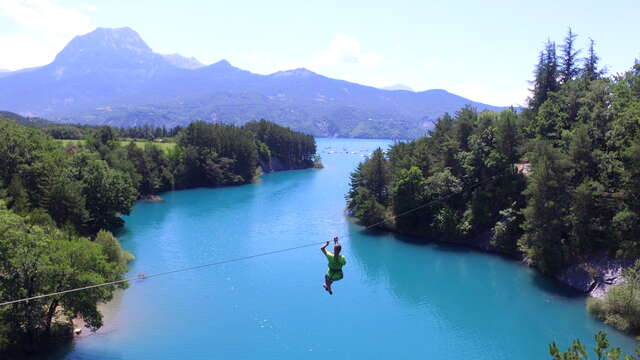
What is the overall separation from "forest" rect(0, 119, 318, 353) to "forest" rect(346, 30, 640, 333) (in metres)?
27.5

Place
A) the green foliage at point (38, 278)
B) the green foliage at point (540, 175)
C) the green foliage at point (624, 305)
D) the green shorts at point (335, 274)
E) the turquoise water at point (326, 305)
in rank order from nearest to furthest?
the green shorts at point (335, 274)
the green foliage at point (38, 278)
the turquoise water at point (326, 305)
the green foliage at point (624, 305)
the green foliage at point (540, 175)

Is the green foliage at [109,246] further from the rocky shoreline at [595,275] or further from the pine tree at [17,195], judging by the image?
the rocky shoreline at [595,275]

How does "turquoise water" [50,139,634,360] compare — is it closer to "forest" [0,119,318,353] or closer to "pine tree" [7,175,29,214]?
"forest" [0,119,318,353]

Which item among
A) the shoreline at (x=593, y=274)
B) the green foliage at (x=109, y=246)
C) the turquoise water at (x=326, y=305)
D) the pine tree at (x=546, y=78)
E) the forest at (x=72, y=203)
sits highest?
the pine tree at (x=546, y=78)

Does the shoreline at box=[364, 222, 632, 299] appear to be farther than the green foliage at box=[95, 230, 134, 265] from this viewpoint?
No

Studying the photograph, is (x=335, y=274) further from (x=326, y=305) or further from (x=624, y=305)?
(x=624, y=305)

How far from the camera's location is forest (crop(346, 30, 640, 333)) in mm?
33219

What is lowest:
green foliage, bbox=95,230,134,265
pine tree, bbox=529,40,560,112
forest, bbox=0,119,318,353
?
green foliage, bbox=95,230,134,265

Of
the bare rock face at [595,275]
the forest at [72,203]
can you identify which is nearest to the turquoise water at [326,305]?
the bare rock face at [595,275]

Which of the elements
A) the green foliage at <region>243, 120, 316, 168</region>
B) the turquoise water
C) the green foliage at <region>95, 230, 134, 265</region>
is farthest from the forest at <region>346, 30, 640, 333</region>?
the green foliage at <region>243, 120, 316, 168</region>

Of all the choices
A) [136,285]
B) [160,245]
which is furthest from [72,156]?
[136,285]

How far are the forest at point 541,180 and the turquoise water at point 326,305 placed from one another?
236cm

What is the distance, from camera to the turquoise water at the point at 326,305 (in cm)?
2673

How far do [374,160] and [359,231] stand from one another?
8.33 metres
